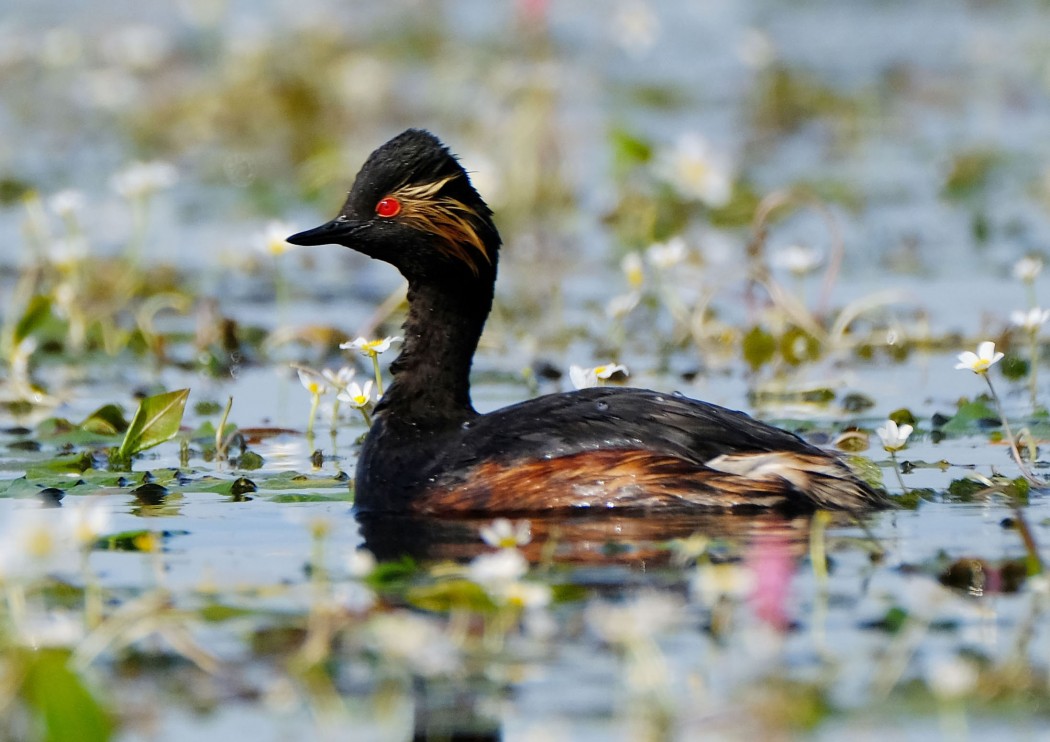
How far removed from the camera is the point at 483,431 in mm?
7508

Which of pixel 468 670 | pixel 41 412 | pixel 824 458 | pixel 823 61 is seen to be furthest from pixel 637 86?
pixel 468 670

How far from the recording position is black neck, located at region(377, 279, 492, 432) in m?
7.90

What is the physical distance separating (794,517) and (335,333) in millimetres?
4561

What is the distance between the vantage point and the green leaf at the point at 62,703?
14.4ft

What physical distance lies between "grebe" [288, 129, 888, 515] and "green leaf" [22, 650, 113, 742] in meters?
2.91

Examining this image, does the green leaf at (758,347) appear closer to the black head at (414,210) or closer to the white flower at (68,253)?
the black head at (414,210)

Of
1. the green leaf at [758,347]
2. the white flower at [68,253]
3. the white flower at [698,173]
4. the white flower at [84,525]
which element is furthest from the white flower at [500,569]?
the white flower at [698,173]

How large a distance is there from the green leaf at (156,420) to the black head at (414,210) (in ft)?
2.55

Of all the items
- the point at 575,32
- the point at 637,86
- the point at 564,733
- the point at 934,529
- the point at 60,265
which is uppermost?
the point at 575,32

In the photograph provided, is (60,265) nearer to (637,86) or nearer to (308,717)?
(308,717)

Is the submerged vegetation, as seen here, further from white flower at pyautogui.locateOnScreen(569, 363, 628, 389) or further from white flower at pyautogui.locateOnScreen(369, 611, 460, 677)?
white flower at pyautogui.locateOnScreen(569, 363, 628, 389)

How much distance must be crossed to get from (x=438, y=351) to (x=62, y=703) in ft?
12.0

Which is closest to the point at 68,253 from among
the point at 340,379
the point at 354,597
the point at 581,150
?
the point at 340,379

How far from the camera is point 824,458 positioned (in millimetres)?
7195
